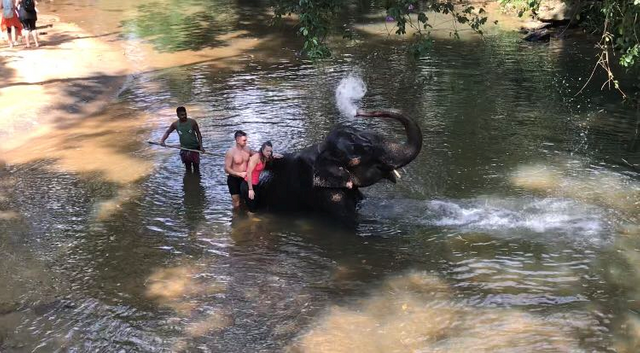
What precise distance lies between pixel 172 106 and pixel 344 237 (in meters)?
7.83

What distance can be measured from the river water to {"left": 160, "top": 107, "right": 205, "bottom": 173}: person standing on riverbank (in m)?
0.32

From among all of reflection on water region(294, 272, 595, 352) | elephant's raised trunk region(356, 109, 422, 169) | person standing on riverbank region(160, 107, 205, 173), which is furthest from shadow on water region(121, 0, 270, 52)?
reflection on water region(294, 272, 595, 352)

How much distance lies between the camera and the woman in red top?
8.09m

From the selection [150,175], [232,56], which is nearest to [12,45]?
[232,56]

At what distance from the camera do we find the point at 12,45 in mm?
A: 18609

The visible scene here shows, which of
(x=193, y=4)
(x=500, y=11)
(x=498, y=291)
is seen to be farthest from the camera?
(x=193, y=4)

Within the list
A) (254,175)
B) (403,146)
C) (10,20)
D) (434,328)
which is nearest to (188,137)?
(254,175)

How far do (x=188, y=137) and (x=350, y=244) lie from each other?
3569 millimetres

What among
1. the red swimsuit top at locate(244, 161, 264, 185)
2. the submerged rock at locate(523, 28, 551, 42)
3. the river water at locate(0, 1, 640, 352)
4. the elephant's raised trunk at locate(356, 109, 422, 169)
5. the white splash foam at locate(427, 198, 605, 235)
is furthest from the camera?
the submerged rock at locate(523, 28, 551, 42)

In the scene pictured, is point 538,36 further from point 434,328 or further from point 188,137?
point 434,328

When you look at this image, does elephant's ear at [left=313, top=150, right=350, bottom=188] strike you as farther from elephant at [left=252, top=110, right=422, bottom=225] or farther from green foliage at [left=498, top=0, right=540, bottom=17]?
green foliage at [left=498, top=0, right=540, bottom=17]

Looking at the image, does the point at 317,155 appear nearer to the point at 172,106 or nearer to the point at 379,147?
the point at 379,147

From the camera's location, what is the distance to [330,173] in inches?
309

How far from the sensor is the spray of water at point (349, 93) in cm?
1371
